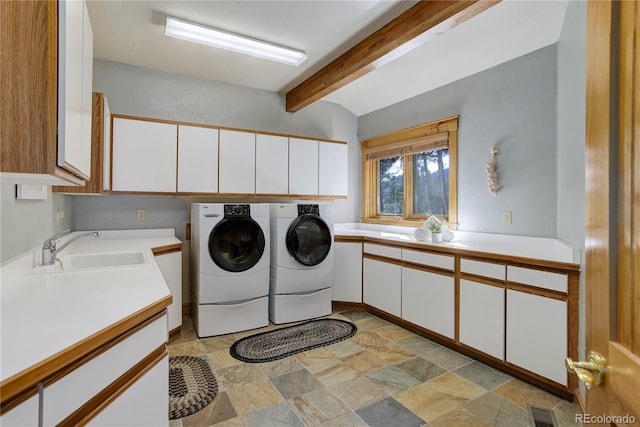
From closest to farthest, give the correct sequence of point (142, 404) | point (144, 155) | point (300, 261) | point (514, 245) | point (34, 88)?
1. point (34, 88)
2. point (142, 404)
3. point (514, 245)
4. point (144, 155)
5. point (300, 261)

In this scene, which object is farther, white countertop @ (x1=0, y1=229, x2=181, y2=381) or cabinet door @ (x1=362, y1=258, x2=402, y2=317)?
cabinet door @ (x1=362, y1=258, x2=402, y2=317)

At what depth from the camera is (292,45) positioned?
280 cm

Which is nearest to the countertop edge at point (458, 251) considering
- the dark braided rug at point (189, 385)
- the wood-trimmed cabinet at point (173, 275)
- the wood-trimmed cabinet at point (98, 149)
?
the wood-trimmed cabinet at point (173, 275)

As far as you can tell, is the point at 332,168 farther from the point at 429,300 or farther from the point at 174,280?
the point at 174,280

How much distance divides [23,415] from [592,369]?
1166 millimetres

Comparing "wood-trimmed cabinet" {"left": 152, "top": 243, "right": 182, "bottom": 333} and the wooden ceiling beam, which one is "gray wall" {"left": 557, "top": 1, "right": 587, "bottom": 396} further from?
"wood-trimmed cabinet" {"left": 152, "top": 243, "right": 182, "bottom": 333}

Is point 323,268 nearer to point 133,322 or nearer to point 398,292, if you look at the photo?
point 398,292

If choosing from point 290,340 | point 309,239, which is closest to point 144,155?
point 309,239

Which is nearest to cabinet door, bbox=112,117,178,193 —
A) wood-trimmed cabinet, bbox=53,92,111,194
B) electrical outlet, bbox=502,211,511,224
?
wood-trimmed cabinet, bbox=53,92,111,194

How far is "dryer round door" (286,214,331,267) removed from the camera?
3277 millimetres

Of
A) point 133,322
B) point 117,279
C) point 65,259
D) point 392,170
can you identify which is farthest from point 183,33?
point 392,170

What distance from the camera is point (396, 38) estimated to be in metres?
2.40

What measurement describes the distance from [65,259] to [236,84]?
8.52ft

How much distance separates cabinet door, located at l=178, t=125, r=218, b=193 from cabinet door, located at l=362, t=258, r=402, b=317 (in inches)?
72.2
